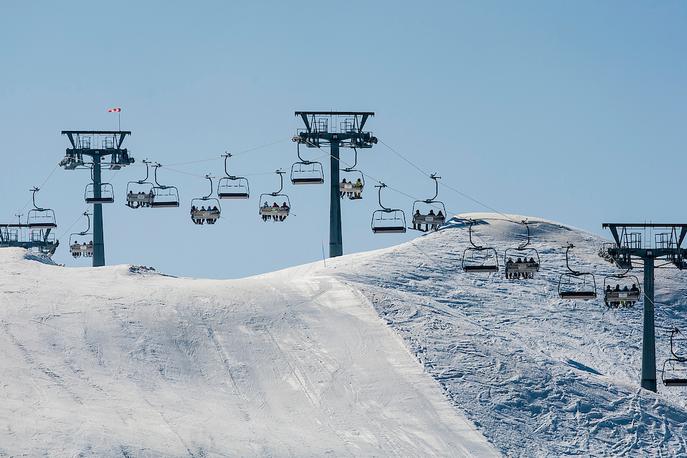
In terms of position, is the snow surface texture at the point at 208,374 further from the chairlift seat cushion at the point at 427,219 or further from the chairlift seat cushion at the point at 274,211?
the chairlift seat cushion at the point at 427,219

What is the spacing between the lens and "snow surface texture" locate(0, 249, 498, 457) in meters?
49.8

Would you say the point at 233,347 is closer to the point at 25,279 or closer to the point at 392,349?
the point at 392,349

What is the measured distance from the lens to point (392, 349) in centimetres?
5997

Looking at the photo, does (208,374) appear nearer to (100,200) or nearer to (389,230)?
(389,230)

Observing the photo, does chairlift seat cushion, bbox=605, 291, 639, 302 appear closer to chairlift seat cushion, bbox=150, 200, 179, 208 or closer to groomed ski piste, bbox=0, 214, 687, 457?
groomed ski piste, bbox=0, 214, 687, 457

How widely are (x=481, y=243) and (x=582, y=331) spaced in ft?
32.5

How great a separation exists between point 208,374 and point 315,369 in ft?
12.5

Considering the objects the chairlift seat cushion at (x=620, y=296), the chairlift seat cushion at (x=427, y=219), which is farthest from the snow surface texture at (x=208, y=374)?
the chairlift seat cushion at (x=620, y=296)

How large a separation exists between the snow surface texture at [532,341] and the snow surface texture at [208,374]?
1.40 metres

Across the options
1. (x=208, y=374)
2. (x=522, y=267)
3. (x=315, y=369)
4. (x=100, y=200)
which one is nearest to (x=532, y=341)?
(x=522, y=267)

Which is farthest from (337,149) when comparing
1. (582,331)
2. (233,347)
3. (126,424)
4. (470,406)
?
(126,424)

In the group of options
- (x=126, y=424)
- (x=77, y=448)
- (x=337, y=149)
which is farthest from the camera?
(x=337, y=149)

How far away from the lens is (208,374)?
2253 inches

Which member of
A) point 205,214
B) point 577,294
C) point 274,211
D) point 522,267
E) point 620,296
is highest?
point 274,211
